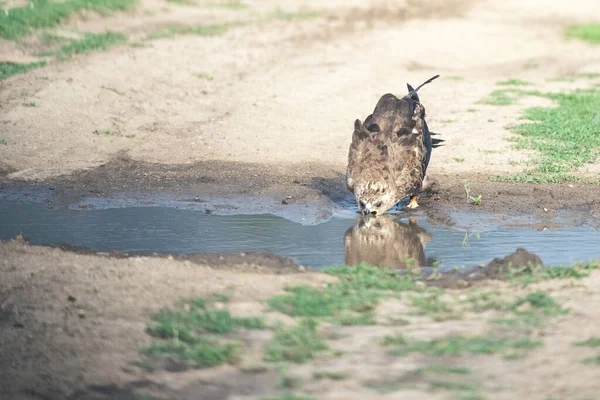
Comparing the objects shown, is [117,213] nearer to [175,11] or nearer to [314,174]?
[314,174]

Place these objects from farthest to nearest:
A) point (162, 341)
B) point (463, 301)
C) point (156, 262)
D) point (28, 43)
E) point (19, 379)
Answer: point (28, 43), point (156, 262), point (463, 301), point (162, 341), point (19, 379)

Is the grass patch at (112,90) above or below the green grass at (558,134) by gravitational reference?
above

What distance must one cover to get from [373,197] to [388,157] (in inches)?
18.6

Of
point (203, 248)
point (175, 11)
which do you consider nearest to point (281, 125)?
point (203, 248)

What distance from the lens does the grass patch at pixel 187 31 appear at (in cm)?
1773

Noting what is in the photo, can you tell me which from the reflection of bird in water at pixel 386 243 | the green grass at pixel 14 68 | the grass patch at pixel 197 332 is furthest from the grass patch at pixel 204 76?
the grass patch at pixel 197 332

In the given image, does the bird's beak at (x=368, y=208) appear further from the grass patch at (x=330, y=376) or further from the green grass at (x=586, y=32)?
the green grass at (x=586, y=32)

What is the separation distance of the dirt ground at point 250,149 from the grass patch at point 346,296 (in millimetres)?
212

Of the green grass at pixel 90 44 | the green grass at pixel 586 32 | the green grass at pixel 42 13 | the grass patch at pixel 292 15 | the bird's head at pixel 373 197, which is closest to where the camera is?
the bird's head at pixel 373 197

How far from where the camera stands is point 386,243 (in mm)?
7758

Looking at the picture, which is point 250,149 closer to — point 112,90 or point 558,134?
point 112,90

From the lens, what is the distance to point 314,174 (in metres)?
10.1

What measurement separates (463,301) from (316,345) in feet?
4.19

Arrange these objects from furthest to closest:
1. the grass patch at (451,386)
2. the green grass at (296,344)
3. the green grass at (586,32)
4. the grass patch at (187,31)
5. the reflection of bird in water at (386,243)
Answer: the green grass at (586,32) → the grass patch at (187,31) → the reflection of bird in water at (386,243) → the green grass at (296,344) → the grass patch at (451,386)
